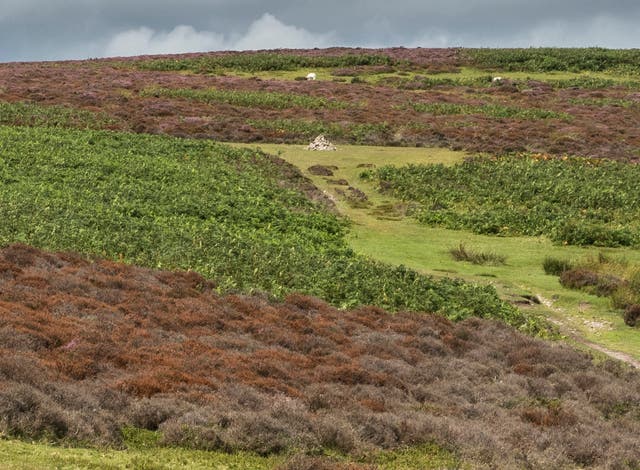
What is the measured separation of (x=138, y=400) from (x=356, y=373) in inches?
246

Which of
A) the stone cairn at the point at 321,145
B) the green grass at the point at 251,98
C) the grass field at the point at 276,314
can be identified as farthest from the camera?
the green grass at the point at 251,98

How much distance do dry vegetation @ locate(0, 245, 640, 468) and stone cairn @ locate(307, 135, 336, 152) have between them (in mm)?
34506

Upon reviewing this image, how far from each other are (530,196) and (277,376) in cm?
3199

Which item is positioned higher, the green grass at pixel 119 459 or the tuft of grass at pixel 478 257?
the green grass at pixel 119 459

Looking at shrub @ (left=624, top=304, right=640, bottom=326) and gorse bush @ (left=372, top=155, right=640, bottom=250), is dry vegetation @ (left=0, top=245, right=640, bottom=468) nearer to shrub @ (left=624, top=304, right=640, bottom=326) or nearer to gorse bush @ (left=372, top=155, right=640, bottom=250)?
shrub @ (left=624, top=304, right=640, bottom=326)

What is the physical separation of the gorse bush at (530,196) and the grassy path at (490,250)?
1231 mm

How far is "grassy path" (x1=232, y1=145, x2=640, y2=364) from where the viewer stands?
29.7m

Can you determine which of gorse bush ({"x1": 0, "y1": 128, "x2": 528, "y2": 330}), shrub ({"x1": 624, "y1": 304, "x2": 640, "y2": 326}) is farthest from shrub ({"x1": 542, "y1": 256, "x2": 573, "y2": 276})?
shrub ({"x1": 624, "y1": 304, "x2": 640, "y2": 326})

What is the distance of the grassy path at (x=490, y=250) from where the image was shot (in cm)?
2973

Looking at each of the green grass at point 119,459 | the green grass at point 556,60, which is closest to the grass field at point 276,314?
the green grass at point 119,459

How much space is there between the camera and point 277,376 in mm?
20438

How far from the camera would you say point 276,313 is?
26.5 meters

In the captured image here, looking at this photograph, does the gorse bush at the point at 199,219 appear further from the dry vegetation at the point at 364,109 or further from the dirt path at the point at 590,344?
the dry vegetation at the point at 364,109

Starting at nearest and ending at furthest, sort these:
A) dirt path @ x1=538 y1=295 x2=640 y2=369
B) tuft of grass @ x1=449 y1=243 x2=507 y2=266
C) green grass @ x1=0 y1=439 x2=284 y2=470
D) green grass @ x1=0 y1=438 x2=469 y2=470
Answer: green grass @ x1=0 y1=439 x2=284 y2=470 < green grass @ x1=0 y1=438 x2=469 y2=470 < dirt path @ x1=538 y1=295 x2=640 y2=369 < tuft of grass @ x1=449 y1=243 x2=507 y2=266
